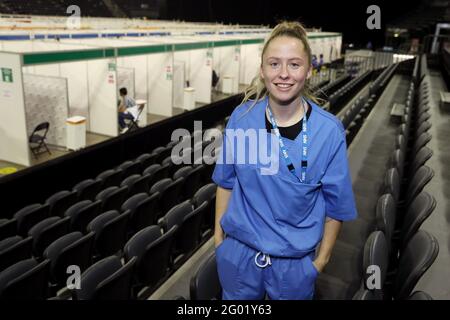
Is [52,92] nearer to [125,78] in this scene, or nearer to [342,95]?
[125,78]

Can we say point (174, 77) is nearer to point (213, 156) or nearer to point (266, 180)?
point (213, 156)

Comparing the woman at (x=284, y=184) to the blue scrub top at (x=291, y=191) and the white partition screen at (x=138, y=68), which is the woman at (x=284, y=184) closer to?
the blue scrub top at (x=291, y=191)

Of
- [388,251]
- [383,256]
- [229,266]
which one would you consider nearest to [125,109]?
[388,251]

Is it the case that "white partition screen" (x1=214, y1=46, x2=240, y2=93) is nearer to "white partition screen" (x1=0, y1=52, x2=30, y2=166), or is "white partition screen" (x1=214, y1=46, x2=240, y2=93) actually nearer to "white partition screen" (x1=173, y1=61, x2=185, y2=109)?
"white partition screen" (x1=173, y1=61, x2=185, y2=109)

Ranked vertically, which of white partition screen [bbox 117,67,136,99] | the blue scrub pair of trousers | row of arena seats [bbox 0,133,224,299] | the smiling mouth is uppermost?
the smiling mouth

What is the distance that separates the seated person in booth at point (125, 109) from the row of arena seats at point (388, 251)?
222 inches

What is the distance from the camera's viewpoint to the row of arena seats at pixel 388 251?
1.92 meters

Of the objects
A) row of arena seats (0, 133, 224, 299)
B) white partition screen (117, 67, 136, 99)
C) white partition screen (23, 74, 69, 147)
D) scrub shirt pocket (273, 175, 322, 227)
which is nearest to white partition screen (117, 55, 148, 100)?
white partition screen (117, 67, 136, 99)

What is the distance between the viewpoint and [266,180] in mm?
1533

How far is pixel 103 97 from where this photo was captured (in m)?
A: 7.86

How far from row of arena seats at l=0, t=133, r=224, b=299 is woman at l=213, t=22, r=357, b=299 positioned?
1.25 metres

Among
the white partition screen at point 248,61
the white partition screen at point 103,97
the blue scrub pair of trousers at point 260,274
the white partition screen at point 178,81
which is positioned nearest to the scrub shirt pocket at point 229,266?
the blue scrub pair of trousers at point 260,274

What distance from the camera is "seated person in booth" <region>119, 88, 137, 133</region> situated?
8.16m
